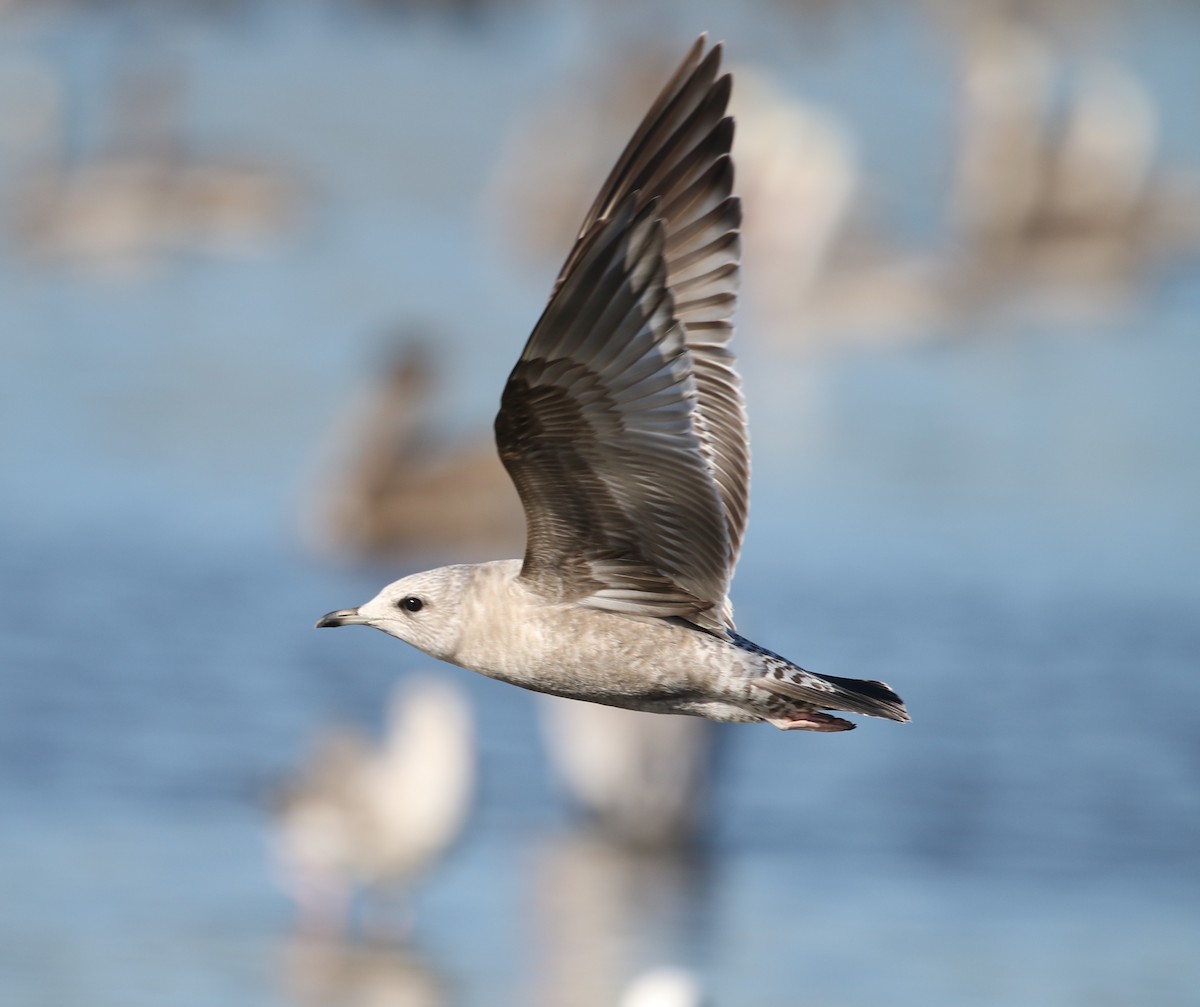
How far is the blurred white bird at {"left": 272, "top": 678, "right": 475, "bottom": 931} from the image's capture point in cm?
948

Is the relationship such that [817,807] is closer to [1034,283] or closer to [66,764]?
[66,764]

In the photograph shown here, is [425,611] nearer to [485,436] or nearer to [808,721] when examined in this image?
[808,721]

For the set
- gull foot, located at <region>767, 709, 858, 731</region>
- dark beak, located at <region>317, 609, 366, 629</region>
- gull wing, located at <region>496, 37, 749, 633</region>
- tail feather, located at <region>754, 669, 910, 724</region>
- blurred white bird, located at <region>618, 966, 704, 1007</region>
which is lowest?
blurred white bird, located at <region>618, 966, 704, 1007</region>

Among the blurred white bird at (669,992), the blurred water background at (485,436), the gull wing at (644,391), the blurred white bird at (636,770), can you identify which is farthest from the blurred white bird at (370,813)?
the gull wing at (644,391)

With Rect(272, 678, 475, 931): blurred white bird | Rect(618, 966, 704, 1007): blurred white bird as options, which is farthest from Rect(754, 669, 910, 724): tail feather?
Rect(272, 678, 475, 931): blurred white bird

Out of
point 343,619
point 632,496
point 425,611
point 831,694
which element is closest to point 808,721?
point 831,694

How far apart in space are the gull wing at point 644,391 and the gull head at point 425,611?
0.56 feet

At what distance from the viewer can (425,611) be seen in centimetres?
505

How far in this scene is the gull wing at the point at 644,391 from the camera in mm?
4613

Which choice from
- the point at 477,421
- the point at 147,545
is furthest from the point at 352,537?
the point at 477,421

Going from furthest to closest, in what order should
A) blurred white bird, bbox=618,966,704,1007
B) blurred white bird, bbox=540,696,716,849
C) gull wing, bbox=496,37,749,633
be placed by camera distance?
blurred white bird, bbox=540,696,716,849
blurred white bird, bbox=618,966,704,1007
gull wing, bbox=496,37,749,633

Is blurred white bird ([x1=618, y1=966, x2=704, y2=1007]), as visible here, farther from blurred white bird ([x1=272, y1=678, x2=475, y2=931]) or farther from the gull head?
the gull head

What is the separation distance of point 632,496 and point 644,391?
0.26 meters

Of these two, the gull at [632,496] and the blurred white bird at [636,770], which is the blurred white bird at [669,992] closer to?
the gull at [632,496]
